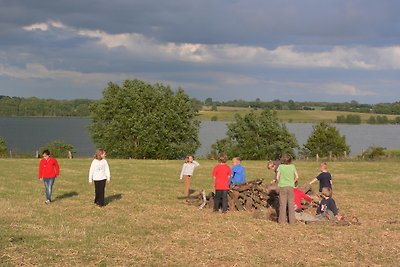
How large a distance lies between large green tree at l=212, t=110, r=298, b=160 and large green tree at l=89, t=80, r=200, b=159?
615 cm

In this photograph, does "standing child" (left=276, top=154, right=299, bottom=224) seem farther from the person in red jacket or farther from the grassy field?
the person in red jacket

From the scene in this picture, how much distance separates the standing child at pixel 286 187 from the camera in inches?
566

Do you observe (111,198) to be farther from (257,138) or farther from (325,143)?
(325,143)

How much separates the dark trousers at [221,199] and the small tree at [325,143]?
2483 inches

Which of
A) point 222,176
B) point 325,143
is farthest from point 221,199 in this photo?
point 325,143

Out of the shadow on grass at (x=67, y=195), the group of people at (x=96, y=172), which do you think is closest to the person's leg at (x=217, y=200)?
the group of people at (x=96, y=172)

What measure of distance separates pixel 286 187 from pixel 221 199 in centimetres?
279

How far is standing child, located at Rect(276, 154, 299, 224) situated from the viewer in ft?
47.1

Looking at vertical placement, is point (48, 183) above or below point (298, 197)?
above

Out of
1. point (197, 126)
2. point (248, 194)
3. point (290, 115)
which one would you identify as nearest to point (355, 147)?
point (197, 126)

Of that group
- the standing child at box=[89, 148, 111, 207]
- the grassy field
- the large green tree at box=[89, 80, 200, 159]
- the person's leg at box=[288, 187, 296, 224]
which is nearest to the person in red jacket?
the grassy field

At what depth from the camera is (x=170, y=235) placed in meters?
12.8

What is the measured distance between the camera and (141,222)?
1458 cm

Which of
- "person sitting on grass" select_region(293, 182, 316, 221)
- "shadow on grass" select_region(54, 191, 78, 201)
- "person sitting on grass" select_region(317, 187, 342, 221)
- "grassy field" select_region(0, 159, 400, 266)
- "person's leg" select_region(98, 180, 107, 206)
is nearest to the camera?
"grassy field" select_region(0, 159, 400, 266)
